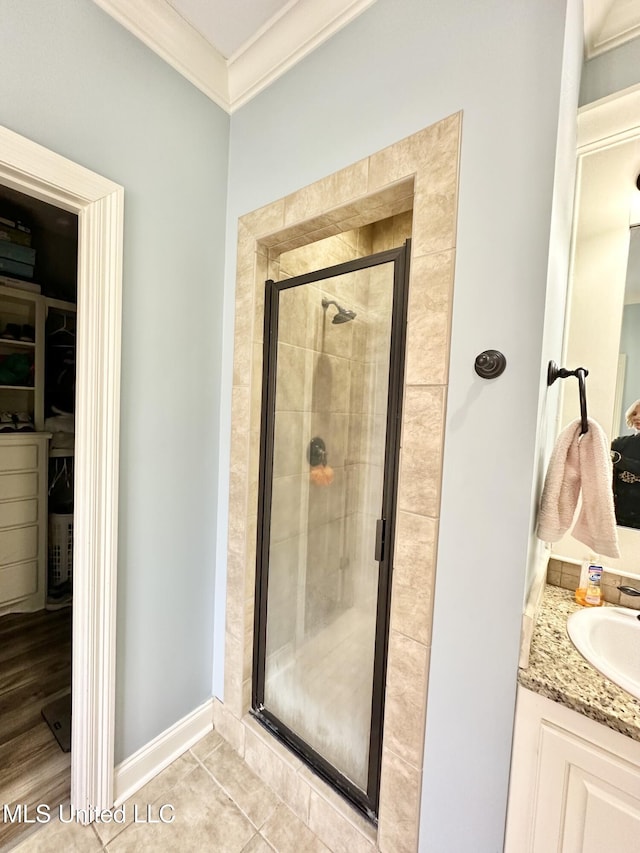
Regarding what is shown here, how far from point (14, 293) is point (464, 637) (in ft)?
9.78

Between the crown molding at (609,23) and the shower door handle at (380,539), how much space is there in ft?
5.05

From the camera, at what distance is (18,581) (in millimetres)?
2326

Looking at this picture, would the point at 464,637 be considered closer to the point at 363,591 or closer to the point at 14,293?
the point at 363,591

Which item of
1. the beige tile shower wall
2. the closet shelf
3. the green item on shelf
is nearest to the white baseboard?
the beige tile shower wall

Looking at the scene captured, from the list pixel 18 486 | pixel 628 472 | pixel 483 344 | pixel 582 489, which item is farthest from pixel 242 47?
pixel 18 486

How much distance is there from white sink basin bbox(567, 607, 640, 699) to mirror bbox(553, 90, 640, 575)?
20 cm

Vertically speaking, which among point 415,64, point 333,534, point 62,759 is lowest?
point 62,759

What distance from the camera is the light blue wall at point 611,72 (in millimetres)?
1064

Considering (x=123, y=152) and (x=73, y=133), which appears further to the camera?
(x=123, y=152)

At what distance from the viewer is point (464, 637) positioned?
0.89 m

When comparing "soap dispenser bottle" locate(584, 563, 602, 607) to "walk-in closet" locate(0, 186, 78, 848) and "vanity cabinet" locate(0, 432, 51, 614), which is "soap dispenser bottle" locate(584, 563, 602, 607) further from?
"vanity cabinet" locate(0, 432, 51, 614)

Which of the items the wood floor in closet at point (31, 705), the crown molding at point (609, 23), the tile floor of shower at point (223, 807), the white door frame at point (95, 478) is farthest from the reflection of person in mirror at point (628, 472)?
the wood floor in closet at point (31, 705)

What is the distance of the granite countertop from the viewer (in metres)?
0.70

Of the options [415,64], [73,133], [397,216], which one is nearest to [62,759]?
[73,133]
